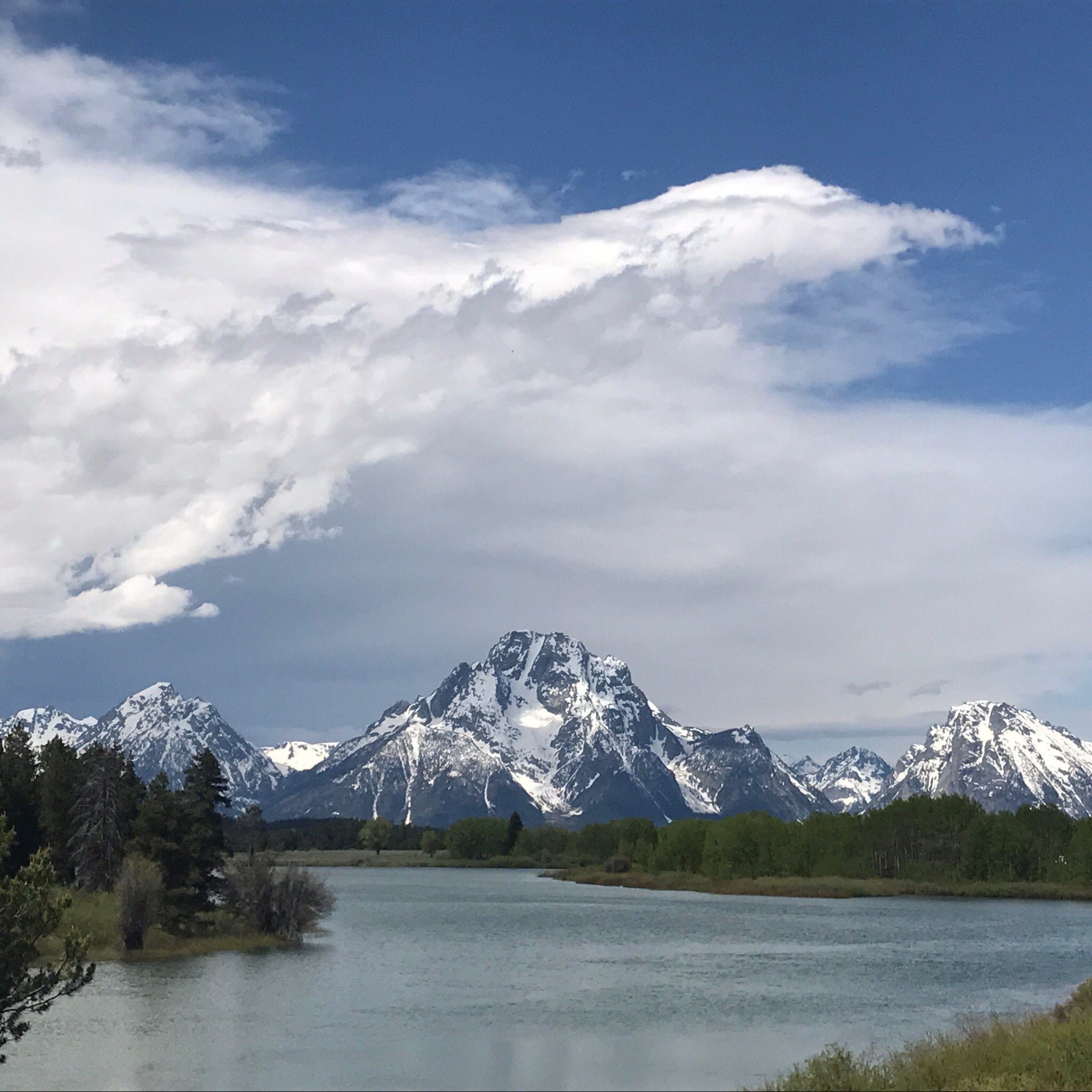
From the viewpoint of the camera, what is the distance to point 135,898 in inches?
3506

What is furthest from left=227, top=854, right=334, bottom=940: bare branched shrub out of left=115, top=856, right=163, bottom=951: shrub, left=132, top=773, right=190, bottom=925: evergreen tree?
left=115, top=856, right=163, bottom=951: shrub

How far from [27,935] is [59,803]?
85.7 meters

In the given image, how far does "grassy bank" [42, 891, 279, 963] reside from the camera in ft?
287

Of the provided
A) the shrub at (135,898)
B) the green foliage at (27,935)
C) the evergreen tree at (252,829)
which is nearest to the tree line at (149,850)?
the shrub at (135,898)

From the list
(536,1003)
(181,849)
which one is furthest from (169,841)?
(536,1003)

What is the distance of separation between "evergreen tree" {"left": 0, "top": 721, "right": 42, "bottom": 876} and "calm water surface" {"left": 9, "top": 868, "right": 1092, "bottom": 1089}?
2631 centimetres

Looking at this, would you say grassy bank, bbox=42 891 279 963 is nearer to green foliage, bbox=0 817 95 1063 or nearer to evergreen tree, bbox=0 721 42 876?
evergreen tree, bbox=0 721 42 876

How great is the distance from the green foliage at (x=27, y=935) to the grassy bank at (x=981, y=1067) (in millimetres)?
21793

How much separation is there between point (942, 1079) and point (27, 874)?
91.6 feet

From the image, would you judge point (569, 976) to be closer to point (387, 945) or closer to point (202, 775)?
point (387, 945)

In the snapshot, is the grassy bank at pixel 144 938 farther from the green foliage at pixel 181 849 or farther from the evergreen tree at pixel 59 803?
the evergreen tree at pixel 59 803

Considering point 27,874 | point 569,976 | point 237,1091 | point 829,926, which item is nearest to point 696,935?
point 829,926

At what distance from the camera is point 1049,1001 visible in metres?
69.9

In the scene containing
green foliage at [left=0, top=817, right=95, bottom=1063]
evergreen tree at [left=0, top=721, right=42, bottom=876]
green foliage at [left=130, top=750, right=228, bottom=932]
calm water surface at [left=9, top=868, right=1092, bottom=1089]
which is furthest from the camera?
evergreen tree at [left=0, top=721, right=42, bottom=876]
